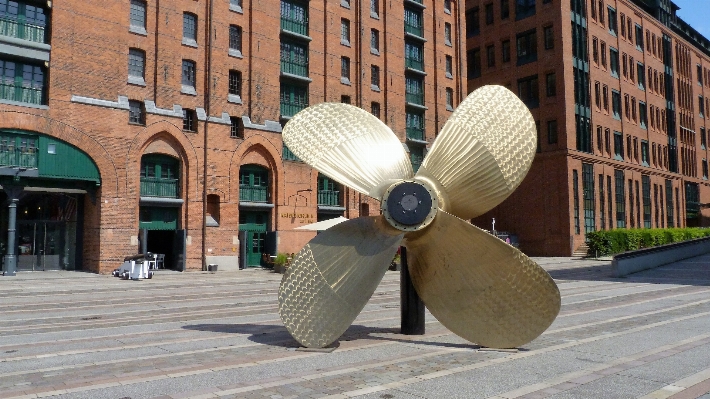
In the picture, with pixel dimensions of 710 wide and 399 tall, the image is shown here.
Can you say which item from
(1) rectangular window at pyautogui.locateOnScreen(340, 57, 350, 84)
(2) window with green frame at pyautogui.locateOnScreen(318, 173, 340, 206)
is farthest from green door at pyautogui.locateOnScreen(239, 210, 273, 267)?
(1) rectangular window at pyautogui.locateOnScreen(340, 57, 350, 84)

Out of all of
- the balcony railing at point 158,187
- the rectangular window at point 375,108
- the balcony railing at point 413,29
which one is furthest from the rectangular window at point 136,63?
the balcony railing at point 413,29

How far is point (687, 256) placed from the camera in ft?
101

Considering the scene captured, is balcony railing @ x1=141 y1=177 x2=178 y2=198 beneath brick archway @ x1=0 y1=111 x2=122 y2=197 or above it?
beneath

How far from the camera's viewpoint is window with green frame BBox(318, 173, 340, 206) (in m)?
35.9

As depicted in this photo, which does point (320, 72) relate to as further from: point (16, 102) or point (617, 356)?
point (617, 356)

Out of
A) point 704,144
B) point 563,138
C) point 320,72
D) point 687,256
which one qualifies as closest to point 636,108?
point 563,138

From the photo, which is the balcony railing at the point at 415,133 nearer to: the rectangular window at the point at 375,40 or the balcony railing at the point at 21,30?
the rectangular window at the point at 375,40

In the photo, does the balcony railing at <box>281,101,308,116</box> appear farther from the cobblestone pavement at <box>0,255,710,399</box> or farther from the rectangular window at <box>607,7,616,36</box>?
the rectangular window at <box>607,7,616,36</box>

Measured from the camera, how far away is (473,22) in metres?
51.2

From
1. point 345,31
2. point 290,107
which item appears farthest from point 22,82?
point 345,31

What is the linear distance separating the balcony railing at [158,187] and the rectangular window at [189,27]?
7.87 metres

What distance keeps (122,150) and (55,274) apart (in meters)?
6.49

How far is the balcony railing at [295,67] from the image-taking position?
34.4 meters

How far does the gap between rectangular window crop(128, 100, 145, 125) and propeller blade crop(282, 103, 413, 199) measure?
2194 centimetres
